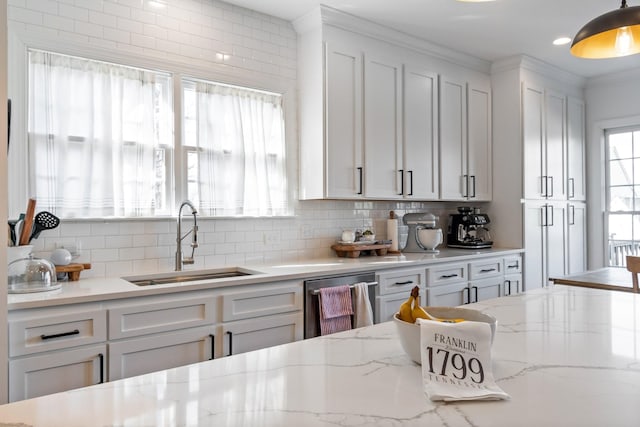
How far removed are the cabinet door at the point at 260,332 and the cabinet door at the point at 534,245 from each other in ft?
8.94

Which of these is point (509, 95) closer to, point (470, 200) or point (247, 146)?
point (470, 200)

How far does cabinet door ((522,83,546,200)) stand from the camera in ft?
14.7

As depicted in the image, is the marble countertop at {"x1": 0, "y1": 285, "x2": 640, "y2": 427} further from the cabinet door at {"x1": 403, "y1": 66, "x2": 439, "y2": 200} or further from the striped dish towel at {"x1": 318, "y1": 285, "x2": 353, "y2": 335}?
the cabinet door at {"x1": 403, "y1": 66, "x2": 439, "y2": 200}

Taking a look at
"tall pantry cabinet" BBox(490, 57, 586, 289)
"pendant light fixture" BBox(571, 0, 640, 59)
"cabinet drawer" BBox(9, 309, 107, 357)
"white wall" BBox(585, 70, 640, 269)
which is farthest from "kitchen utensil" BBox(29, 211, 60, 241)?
"white wall" BBox(585, 70, 640, 269)

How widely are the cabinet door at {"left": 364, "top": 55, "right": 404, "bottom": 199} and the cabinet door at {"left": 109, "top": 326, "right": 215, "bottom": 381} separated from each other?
5.66ft

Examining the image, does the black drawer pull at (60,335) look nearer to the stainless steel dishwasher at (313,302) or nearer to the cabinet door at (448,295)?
the stainless steel dishwasher at (313,302)

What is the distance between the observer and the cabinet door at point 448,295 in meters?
3.51

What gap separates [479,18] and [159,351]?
130 inches

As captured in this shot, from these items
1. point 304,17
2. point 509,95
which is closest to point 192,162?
point 304,17

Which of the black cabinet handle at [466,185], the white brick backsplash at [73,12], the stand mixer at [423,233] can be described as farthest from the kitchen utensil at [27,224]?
the black cabinet handle at [466,185]

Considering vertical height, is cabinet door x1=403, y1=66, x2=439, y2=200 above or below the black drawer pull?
above

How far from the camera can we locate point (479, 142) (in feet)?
14.9

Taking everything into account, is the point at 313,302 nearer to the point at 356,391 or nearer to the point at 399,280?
the point at 399,280

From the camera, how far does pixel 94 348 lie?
81.4 inches
